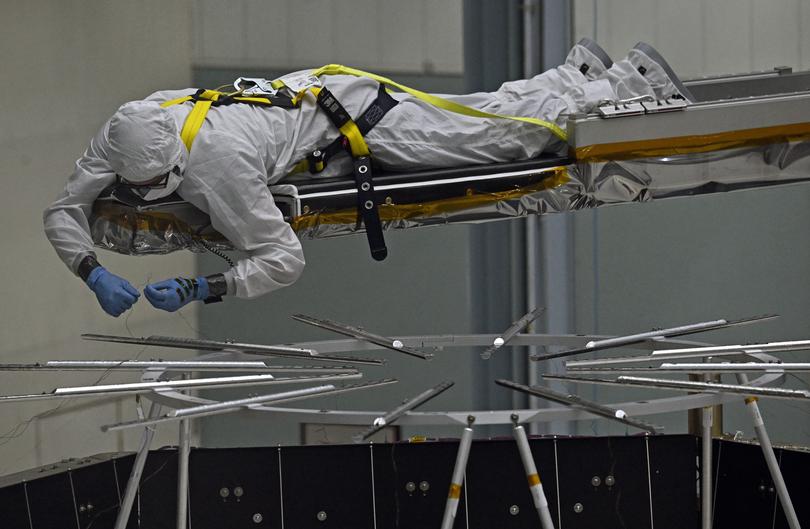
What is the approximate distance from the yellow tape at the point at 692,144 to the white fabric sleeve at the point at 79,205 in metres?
1.55

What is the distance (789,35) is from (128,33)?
362 centimetres

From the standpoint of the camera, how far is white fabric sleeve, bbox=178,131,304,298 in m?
3.69

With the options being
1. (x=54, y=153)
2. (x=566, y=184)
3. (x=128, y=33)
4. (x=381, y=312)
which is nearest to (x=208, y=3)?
(x=128, y=33)

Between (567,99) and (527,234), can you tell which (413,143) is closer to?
(567,99)

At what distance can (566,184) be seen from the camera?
378 centimetres

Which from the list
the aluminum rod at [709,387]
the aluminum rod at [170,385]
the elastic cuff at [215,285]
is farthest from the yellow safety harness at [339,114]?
the aluminum rod at [709,387]

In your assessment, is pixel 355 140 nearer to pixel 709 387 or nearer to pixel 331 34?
pixel 709 387

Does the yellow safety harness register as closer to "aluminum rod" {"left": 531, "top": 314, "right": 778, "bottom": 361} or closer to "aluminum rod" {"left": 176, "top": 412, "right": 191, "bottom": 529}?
"aluminum rod" {"left": 531, "top": 314, "right": 778, "bottom": 361}

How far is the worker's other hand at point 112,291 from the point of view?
150 inches

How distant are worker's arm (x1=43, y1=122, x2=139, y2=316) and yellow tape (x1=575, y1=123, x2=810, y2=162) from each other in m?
1.54

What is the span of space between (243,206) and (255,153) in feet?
0.62

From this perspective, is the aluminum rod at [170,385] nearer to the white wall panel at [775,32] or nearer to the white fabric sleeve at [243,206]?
the white fabric sleeve at [243,206]

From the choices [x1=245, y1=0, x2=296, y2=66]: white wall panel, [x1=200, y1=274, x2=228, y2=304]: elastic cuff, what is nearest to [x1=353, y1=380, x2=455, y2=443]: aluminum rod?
[x1=200, y1=274, x2=228, y2=304]: elastic cuff

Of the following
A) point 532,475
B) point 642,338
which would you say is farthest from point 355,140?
point 532,475
